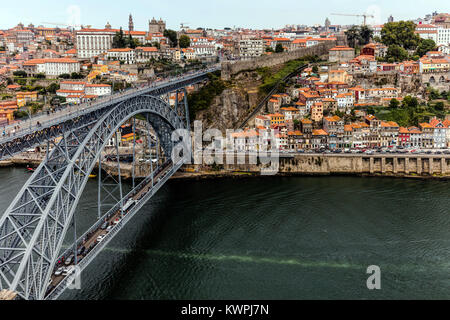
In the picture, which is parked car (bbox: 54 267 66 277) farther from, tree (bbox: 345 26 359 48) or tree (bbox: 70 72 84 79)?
tree (bbox: 345 26 359 48)

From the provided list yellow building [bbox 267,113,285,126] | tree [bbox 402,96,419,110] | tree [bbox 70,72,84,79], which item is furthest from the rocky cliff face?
tree [bbox 70,72,84,79]

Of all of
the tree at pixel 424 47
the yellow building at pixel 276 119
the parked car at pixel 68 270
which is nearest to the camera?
the parked car at pixel 68 270

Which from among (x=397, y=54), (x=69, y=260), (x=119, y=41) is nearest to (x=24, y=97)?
(x=119, y=41)

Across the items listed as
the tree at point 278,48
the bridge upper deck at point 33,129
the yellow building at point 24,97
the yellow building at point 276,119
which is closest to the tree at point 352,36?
the tree at point 278,48

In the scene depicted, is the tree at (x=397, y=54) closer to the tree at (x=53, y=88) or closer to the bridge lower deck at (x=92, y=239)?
the tree at (x=53, y=88)

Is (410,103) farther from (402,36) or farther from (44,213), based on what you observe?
(44,213)
